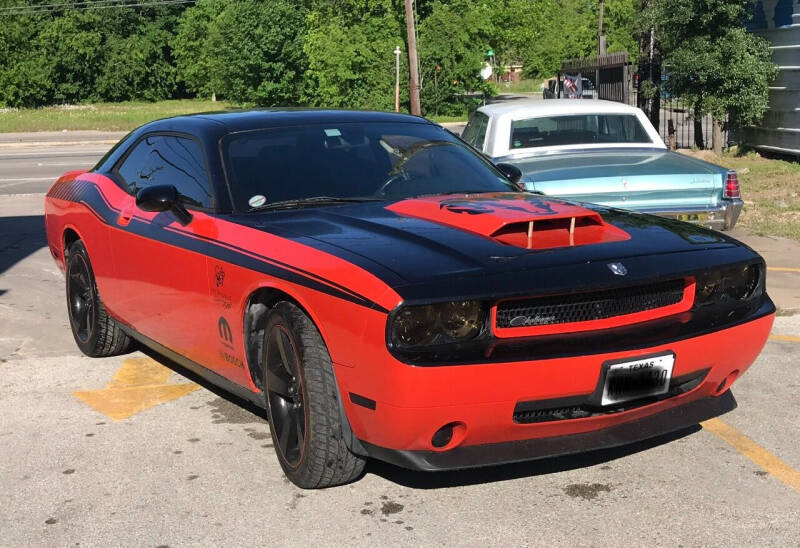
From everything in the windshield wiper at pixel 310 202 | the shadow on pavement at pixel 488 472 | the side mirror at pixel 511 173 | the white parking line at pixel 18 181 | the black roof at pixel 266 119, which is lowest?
the white parking line at pixel 18 181

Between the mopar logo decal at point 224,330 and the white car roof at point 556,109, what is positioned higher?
the white car roof at point 556,109

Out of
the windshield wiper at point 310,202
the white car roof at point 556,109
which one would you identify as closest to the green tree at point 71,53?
the white car roof at point 556,109

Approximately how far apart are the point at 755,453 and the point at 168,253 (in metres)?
2.83

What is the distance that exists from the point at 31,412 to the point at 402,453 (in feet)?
8.52

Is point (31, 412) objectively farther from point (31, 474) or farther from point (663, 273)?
point (663, 273)

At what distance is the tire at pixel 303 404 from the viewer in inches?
159

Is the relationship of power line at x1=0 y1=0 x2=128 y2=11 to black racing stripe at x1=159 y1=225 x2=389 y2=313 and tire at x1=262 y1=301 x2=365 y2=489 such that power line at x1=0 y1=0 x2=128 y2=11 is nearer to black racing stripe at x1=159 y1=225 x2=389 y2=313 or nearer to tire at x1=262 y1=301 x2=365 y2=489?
black racing stripe at x1=159 y1=225 x2=389 y2=313

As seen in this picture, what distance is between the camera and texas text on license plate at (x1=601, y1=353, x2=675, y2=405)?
12.8ft

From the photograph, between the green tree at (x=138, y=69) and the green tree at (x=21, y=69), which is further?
the green tree at (x=138, y=69)

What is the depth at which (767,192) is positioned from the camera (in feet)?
50.1

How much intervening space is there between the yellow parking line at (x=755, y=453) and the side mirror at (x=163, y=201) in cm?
264

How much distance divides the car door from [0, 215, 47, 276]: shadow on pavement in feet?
14.7

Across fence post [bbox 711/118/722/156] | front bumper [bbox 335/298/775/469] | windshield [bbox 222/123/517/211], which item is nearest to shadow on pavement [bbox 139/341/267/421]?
windshield [bbox 222/123/517/211]

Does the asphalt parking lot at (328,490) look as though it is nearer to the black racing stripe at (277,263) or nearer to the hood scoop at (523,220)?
the black racing stripe at (277,263)
